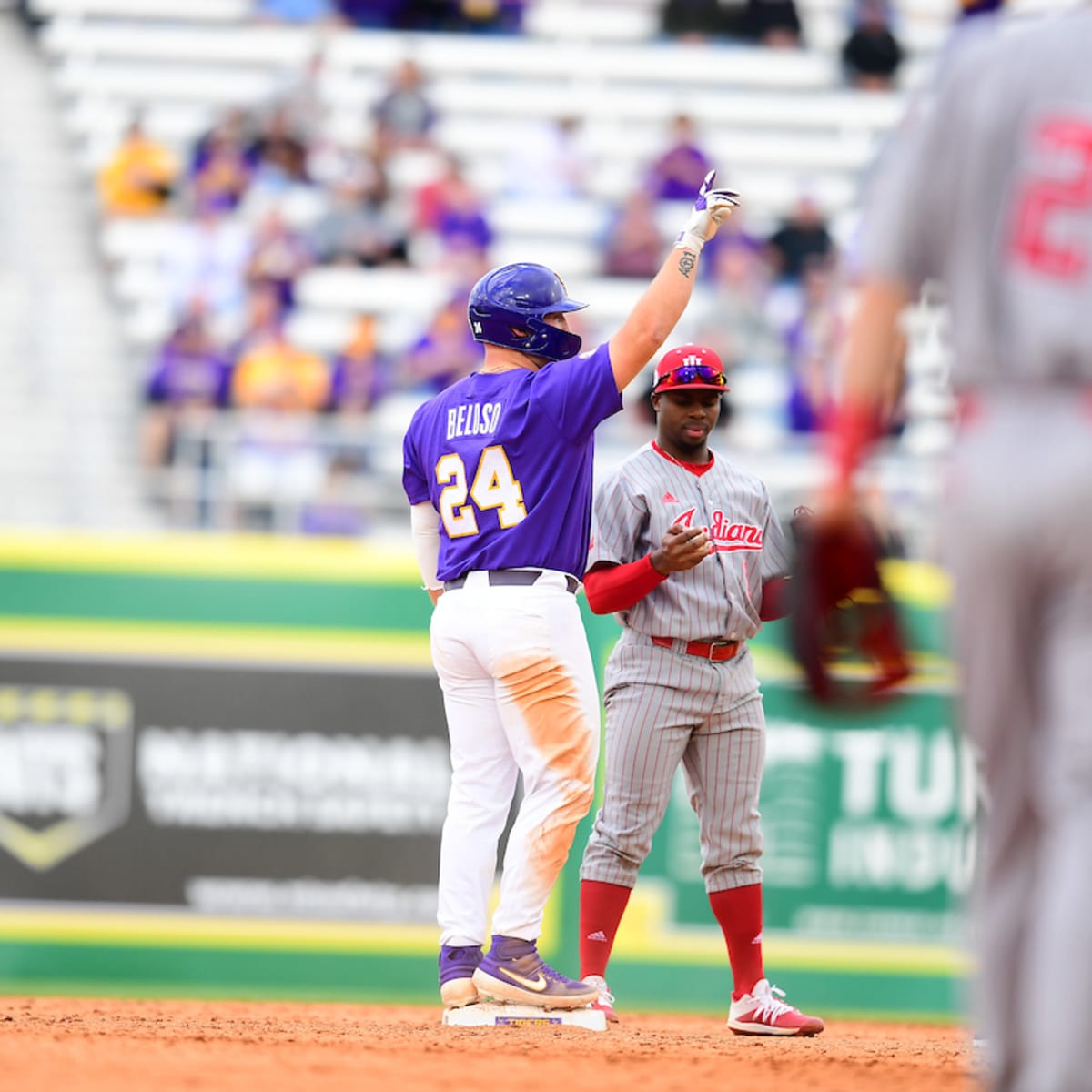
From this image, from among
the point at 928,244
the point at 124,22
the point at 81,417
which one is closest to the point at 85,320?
the point at 81,417

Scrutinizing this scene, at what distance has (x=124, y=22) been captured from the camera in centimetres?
1608

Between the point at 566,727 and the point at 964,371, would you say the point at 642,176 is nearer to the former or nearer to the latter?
the point at 566,727

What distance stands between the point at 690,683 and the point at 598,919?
0.82 meters

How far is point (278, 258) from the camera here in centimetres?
1280

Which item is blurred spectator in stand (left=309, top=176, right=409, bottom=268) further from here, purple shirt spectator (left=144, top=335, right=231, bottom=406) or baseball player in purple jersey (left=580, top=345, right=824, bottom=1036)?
baseball player in purple jersey (left=580, top=345, right=824, bottom=1036)

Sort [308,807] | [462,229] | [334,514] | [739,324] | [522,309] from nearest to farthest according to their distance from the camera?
[522,309] → [308,807] → [334,514] → [739,324] → [462,229]

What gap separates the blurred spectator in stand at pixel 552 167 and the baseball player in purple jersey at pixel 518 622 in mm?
→ 8870

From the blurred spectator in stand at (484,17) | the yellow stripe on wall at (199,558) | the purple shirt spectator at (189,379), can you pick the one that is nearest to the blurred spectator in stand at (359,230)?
the purple shirt spectator at (189,379)

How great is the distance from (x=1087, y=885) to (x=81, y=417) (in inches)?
378

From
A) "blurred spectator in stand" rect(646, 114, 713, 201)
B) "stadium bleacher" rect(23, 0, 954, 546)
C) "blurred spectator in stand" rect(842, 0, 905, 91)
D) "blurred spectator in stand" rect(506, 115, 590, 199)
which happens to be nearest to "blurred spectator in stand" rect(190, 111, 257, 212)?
"stadium bleacher" rect(23, 0, 954, 546)

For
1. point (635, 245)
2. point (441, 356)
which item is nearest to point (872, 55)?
point (635, 245)

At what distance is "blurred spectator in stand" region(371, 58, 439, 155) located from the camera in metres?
14.2

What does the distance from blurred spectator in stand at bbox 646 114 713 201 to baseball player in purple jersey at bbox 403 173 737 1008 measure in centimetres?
851

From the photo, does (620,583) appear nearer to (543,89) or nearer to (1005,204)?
(1005,204)
